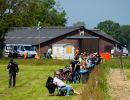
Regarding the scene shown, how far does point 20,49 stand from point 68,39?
27.1ft

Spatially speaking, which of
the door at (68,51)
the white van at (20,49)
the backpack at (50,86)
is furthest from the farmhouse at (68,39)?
the backpack at (50,86)

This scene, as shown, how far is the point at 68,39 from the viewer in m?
88.6

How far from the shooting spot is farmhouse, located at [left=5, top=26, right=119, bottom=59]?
8762 centimetres

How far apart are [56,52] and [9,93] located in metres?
54.8

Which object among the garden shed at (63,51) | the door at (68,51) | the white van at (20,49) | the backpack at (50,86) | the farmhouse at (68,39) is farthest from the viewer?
the farmhouse at (68,39)

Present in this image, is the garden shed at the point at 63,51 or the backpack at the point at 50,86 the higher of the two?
the garden shed at the point at 63,51

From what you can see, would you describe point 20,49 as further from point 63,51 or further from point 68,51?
point 68,51

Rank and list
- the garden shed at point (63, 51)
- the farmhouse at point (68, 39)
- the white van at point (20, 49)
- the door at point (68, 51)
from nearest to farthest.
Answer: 1. the garden shed at point (63, 51)
2. the door at point (68, 51)
3. the white van at point (20, 49)
4. the farmhouse at point (68, 39)

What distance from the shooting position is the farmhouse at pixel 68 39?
87.6 m

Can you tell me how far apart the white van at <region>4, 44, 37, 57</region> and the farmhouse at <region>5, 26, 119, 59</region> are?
2.78 ft

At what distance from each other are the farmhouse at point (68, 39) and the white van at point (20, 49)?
85 cm

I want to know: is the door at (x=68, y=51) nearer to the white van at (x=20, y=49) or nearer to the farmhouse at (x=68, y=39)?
the farmhouse at (x=68, y=39)

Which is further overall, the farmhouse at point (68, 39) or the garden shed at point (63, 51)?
the farmhouse at point (68, 39)

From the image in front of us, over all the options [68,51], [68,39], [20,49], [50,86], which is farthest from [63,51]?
[50,86]
